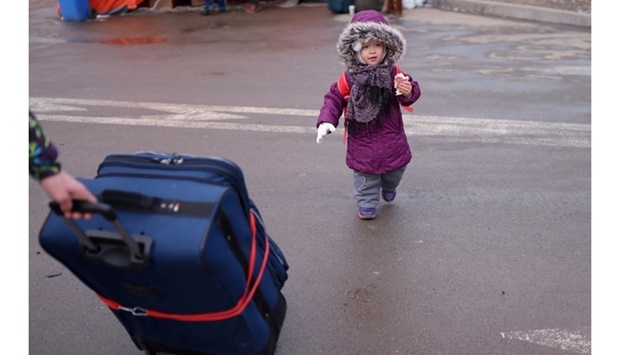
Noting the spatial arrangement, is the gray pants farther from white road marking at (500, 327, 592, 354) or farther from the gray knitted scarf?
white road marking at (500, 327, 592, 354)

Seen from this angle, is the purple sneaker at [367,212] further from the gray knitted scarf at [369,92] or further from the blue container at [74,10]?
the blue container at [74,10]

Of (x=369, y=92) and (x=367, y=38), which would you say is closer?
(x=367, y=38)

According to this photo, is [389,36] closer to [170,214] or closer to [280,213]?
[280,213]

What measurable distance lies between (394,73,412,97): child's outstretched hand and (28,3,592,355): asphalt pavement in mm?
877

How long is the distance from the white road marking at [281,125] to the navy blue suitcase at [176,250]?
425 cm

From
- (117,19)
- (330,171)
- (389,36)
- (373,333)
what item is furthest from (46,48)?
(373,333)

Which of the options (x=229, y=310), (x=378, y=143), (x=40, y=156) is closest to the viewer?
(x=40, y=156)

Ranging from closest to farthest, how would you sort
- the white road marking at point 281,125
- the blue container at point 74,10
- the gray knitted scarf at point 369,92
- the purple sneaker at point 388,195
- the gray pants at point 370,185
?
the gray knitted scarf at point 369,92 < the gray pants at point 370,185 < the purple sneaker at point 388,195 < the white road marking at point 281,125 < the blue container at point 74,10

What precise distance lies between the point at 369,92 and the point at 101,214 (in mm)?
2625

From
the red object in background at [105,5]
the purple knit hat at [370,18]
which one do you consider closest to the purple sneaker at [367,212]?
the purple knit hat at [370,18]

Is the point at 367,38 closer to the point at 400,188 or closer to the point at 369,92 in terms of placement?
the point at 369,92

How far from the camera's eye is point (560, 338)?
3.75 metres

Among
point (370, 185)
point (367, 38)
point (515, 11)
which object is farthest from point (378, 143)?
point (515, 11)

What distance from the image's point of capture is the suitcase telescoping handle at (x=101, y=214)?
2.52 m
